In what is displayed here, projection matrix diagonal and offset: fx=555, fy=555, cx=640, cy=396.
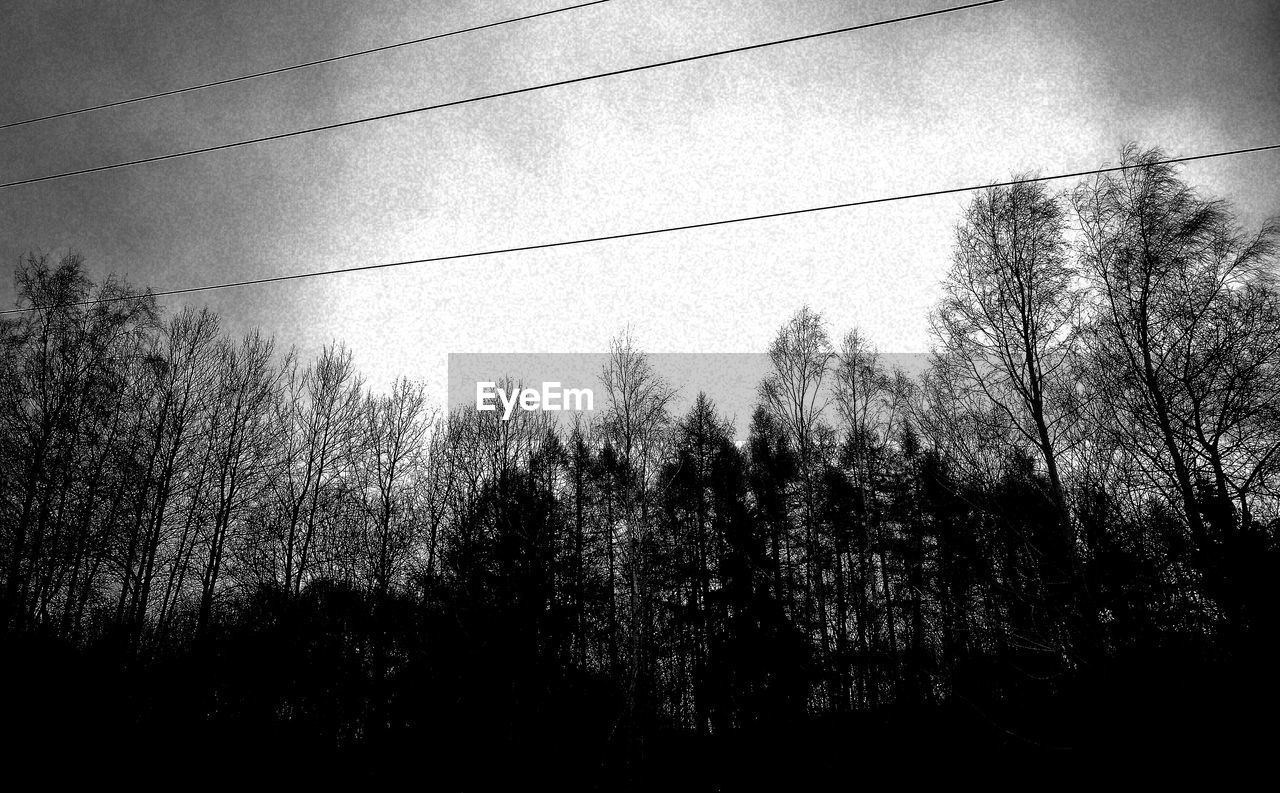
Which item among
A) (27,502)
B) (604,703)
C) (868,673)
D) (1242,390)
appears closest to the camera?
(1242,390)

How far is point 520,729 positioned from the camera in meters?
13.0

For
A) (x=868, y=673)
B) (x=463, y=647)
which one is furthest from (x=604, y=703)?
(x=868, y=673)

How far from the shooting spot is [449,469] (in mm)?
21812

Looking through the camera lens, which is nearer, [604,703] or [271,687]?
[604,703]

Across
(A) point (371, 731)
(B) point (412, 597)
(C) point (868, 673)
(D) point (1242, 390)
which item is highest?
(D) point (1242, 390)

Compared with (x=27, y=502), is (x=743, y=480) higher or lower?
higher

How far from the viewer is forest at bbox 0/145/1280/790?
691 cm

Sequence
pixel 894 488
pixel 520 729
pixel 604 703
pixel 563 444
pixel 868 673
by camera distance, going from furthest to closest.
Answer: pixel 563 444, pixel 894 488, pixel 868 673, pixel 604 703, pixel 520 729

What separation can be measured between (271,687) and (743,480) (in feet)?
52.8

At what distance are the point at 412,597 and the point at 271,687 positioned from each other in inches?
161

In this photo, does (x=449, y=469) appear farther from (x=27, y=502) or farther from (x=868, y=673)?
(x=868, y=673)

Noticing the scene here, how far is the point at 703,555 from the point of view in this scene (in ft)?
68.7

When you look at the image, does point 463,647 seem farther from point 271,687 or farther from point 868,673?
point 868,673

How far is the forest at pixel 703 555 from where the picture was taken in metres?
6.91
